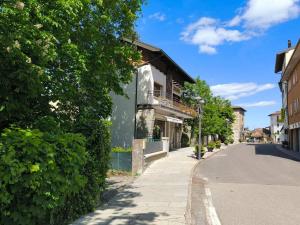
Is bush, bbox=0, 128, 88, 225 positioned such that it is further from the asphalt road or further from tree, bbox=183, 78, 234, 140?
tree, bbox=183, 78, 234, 140

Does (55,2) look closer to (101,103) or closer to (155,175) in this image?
(101,103)

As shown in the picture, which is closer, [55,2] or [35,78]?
[35,78]

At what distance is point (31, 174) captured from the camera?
4.41m

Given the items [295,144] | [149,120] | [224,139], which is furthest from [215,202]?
[224,139]

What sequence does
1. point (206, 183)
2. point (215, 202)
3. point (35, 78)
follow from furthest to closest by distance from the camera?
point (206, 183), point (215, 202), point (35, 78)

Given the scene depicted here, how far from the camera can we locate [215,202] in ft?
31.6

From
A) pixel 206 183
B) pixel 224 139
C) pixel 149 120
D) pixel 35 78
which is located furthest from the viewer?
pixel 224 139

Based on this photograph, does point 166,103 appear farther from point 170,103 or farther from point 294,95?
point 294,95

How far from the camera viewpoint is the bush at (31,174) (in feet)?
14.1

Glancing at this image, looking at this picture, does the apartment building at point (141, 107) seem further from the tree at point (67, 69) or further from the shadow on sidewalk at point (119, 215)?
the shadow on sidewalk at point (119, 215)

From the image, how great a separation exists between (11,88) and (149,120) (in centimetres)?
2140

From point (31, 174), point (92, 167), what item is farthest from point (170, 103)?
point (31, 174)

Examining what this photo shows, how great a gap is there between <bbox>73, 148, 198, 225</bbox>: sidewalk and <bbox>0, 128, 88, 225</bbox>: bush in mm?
2267

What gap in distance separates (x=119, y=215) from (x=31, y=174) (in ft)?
11.9
